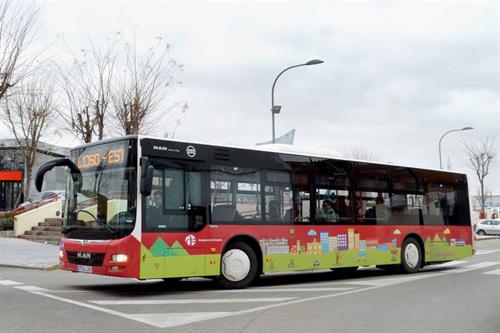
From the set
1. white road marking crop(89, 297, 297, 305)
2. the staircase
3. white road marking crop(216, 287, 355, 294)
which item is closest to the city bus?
white road marking crop(216, 287, 355, 294)

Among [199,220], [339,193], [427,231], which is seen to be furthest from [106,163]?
[427,231]

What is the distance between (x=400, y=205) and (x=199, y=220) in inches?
252

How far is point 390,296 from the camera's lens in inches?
407

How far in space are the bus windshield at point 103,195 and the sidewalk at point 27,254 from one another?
6.66 metres

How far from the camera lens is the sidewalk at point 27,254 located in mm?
16672

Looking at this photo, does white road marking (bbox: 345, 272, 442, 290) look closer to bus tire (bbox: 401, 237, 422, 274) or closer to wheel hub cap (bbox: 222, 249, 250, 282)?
bus tire (bbox: 401, 237, 422, 274)

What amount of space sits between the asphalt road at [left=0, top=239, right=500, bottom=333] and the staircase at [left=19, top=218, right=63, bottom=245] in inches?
441

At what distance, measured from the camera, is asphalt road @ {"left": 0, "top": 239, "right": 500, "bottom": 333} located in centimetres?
721

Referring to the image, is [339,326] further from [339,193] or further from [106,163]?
[339,193]

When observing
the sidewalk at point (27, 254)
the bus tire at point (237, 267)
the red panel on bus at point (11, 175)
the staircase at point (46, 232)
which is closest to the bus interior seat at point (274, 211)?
the bus tire at point (237, 267)

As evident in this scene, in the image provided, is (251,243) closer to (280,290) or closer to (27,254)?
(280,290)

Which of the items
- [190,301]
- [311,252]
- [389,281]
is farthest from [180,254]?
[389,281]

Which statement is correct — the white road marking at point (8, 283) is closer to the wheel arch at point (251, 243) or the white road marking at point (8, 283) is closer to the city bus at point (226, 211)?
the city bus at point (226, 211)

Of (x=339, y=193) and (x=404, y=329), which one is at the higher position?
(x=339, y=193)
